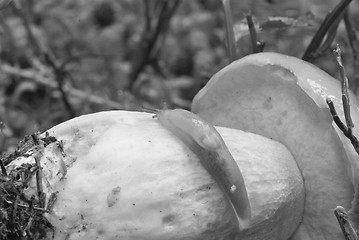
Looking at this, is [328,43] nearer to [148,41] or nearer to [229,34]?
[229,34]

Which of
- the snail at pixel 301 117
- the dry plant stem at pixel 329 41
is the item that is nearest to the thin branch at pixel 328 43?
the dry plant stem at pixel 329 41

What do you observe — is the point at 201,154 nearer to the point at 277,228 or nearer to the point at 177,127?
the point at 177,127

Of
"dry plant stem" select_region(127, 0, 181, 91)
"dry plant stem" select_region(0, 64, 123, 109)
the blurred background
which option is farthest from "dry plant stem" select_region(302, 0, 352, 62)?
"dry plant stem" select_region(127, 0, 181, 91)

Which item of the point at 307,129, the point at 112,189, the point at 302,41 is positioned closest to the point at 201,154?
Answer: the point at 112,189

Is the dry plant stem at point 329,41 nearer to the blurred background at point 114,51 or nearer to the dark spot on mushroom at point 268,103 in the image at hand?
the blurred background at point 114,51

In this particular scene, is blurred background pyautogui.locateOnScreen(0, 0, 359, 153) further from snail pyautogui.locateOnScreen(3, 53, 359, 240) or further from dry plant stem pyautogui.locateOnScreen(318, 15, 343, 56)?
snail pyautogui.locateOnScreen(3, 53, 359, 240)

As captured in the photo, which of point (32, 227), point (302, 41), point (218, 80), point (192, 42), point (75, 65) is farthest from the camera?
point (192, 42)
